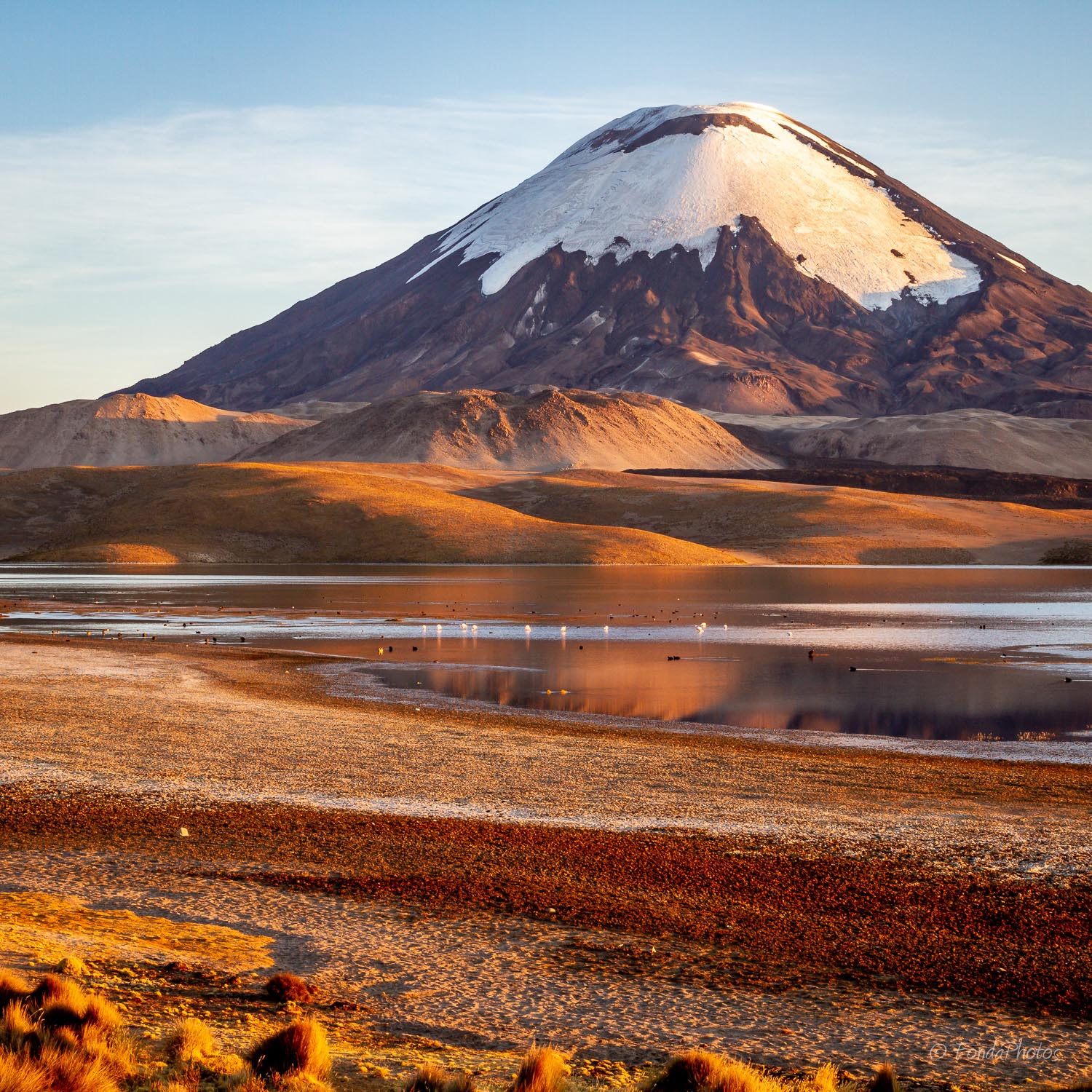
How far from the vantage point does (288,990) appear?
931 centimetres

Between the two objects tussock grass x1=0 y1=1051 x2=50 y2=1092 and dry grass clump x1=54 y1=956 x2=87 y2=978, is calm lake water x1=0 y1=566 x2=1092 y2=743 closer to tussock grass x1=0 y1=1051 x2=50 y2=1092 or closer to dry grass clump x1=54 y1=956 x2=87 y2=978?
dry grass clump x1=54 y1=956 x2=87 y2=978

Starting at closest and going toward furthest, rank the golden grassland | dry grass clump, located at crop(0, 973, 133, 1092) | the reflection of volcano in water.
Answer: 1. dry grass clump, located at crop(0, 973, 133, 1092)
2. the reflection of volcano in water
3. the golden grassland

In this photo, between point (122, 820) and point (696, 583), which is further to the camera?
point (696, 583)

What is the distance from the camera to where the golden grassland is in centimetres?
11656

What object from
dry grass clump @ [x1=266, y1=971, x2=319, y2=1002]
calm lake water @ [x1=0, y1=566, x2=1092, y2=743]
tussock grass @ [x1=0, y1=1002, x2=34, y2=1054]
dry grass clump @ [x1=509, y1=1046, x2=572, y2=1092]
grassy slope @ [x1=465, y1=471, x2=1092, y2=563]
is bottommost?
calm lake water @ [x1=0, y1=566, x2=1092, y2=743]

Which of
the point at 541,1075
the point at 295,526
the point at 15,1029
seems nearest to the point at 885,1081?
the point at 541,1075

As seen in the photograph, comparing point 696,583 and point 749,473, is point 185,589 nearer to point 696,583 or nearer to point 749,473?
point 696,583

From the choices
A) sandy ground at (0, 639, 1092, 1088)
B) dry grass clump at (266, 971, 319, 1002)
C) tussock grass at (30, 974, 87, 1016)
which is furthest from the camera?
dry grass clump at (266, 971, 319, 1002)

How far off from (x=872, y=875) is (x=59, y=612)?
48.1 m

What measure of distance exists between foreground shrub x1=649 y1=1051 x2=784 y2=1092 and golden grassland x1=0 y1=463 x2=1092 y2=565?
104 m

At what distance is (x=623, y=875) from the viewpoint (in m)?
13.2

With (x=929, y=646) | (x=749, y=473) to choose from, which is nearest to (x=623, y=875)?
(x=929, y=646)

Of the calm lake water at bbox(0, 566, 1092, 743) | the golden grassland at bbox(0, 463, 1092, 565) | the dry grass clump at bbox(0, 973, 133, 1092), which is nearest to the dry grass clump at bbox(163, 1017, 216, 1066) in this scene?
the dry grass clump at bbox(0, 973, 133, 1092)

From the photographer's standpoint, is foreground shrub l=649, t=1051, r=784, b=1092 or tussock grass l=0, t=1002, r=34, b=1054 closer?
foreground shrub l=649, t=1051, r=784, b=1092
